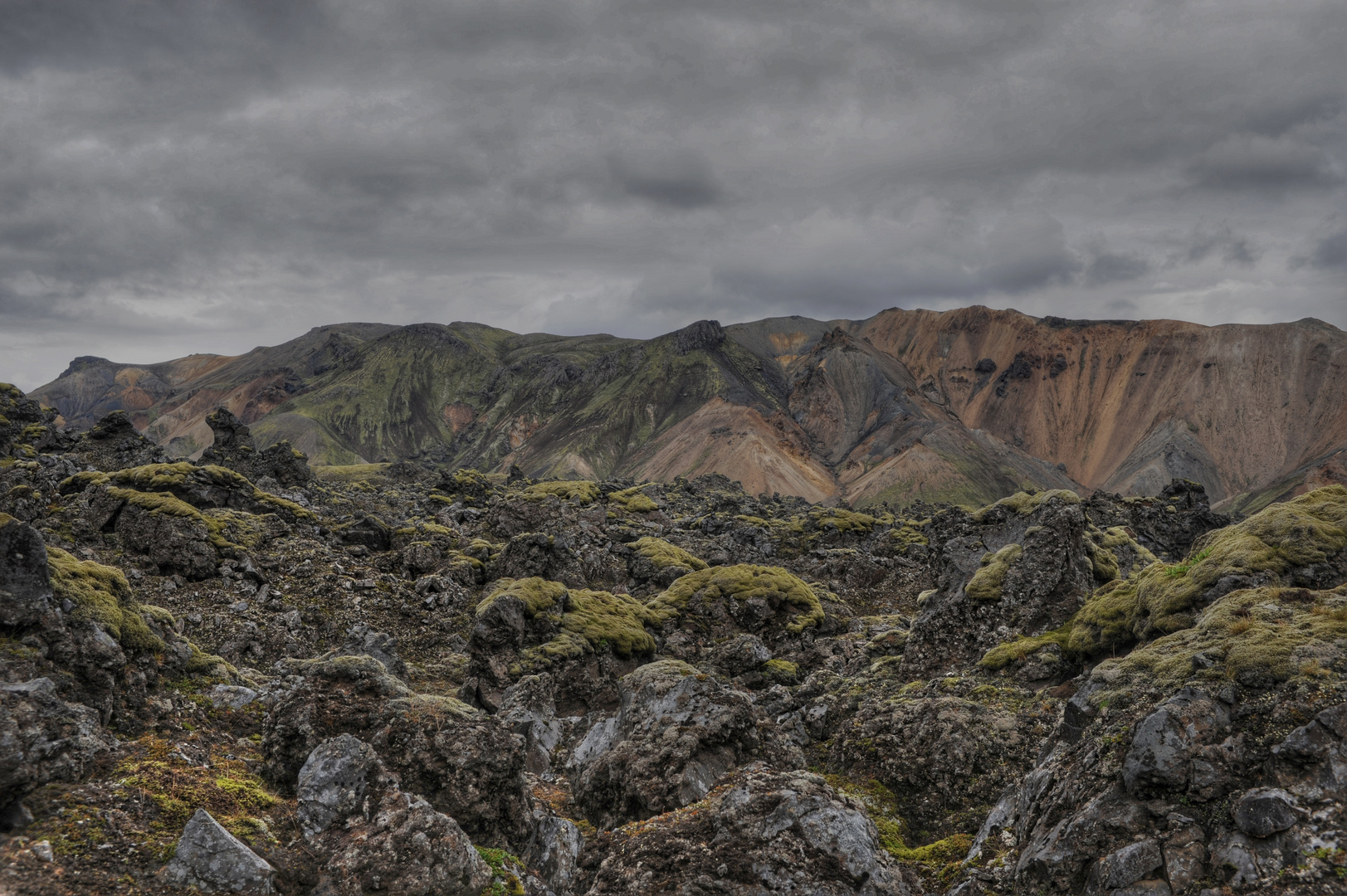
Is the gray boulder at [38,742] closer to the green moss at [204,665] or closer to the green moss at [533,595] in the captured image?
the green moss at [204,665]

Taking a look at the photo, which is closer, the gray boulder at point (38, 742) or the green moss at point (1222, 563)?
the gray boulder at point (38, 742)

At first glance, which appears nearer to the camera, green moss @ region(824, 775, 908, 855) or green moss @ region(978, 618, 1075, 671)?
green moss @ region(824, 775, 908, 855)

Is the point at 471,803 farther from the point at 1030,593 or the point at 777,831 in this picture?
the point at 1030,593

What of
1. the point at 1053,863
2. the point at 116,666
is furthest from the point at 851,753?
the point at 116,666

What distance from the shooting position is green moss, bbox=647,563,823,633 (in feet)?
121

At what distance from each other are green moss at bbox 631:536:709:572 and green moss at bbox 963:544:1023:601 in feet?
64.8

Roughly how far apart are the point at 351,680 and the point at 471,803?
4163 mm

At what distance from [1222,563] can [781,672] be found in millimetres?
16427

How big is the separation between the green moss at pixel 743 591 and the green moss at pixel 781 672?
17.3 feet

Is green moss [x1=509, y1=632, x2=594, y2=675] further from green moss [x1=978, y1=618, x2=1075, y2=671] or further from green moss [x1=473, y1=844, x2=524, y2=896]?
green moss [x1=978, y1=618, x2=1075, y2=671]

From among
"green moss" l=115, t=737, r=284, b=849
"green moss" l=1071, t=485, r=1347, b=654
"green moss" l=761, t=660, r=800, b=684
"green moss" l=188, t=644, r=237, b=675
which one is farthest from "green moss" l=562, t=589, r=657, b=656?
"green moss" l=115, t=737, r=284, b=849

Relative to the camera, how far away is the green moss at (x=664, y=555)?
47375 millimetres

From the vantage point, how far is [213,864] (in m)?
10.5

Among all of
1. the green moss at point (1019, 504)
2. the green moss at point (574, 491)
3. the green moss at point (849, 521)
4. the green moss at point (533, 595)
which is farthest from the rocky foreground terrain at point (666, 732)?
the green moss at point (849, 521)
